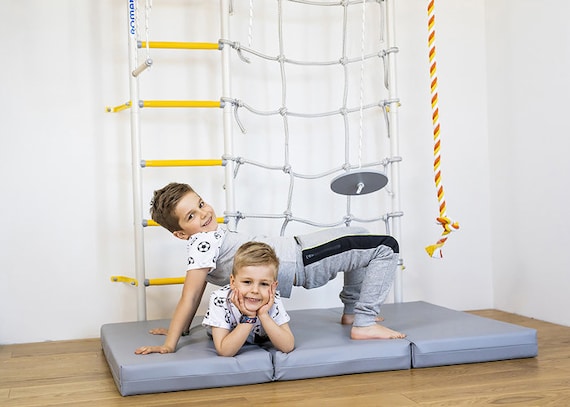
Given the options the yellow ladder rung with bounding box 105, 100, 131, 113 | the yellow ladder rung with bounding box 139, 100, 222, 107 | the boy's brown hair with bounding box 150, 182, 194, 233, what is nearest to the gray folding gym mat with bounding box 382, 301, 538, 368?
the boy's brown hair with bounding box 150, 182, 194, 233

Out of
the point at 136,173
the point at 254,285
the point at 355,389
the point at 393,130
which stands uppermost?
the point at 393,130

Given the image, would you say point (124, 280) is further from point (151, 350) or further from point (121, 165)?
point (151, 350)

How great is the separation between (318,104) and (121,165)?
1.02 meters

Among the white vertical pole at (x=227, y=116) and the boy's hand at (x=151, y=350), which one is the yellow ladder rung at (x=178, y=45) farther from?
the boy's hand at (x=151, y=350)

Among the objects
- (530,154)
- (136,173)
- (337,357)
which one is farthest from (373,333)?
(530,154)

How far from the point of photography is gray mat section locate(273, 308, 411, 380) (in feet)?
7.41

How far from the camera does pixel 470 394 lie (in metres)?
2.03

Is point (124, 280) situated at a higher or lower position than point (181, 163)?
lower

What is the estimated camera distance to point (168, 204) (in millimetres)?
2496

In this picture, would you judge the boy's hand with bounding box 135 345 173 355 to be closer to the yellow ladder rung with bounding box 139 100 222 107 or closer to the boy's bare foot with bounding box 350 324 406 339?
the boy's bare foot with bounding box 350 324 406 339

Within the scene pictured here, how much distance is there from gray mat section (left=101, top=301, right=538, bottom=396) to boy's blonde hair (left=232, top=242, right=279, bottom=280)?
0.94 feet

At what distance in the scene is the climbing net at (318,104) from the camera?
3.45 meters

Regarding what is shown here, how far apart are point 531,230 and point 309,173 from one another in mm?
1099

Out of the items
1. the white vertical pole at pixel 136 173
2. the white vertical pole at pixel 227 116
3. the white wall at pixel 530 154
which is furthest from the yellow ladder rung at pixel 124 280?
the white wall at pixel 530 154
